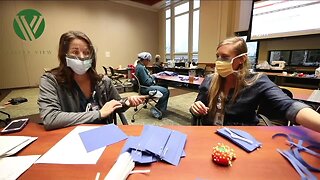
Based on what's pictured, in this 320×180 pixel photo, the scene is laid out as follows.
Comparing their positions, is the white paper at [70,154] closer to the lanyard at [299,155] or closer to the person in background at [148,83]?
the lanyard at [299,155]

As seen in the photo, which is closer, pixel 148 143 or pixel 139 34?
pixel 148 143

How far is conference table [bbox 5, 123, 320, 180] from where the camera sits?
1.96 ft

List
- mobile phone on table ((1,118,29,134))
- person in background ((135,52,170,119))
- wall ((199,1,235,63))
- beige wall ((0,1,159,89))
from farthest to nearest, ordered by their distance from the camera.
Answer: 1. beige wall ((0,1,159,89))
2. wall ((199,1,235,63))
3. person in background ((135,52,170,119))
4. mobile phone on table ((1,118,29,134))

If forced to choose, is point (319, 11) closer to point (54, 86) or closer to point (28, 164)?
point (54, 86)

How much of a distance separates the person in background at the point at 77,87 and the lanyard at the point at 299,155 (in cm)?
86

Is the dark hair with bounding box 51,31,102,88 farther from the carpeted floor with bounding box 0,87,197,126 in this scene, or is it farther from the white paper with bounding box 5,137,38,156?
the carpeted floor with bounding box 0,87,197,126

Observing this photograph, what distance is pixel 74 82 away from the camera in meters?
1.31

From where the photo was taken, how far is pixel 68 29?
266 inches

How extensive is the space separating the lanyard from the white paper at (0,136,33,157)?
3.55ft

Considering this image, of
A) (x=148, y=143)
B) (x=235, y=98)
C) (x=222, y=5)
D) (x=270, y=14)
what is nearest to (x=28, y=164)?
(x=148, y=143)

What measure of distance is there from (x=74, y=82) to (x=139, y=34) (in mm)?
7712

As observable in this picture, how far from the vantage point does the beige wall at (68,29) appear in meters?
5.83

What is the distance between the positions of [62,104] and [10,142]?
0.45 metres

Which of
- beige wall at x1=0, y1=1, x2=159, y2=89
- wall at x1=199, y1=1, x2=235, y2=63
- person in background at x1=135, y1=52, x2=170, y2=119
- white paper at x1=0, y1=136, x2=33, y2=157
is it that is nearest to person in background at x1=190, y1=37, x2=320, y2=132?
white paper at x1=0, y1=136, x2=33, y2=157
